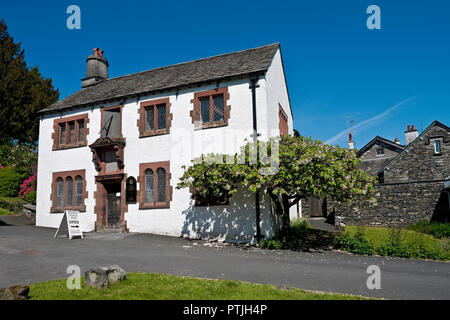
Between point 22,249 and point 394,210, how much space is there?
19374mm

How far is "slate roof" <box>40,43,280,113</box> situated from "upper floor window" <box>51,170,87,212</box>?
403cm

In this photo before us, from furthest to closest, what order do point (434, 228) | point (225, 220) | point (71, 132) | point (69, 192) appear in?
point (71, 132) → point (69, 192) → point (434, 228) → point (225, 220)

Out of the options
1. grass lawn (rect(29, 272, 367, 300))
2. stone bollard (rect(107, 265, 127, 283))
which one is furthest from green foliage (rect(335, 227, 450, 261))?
stone bollard (rect(107, 265, 127, 283))

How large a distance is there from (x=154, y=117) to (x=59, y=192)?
7.37 m

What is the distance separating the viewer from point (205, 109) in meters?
16.3

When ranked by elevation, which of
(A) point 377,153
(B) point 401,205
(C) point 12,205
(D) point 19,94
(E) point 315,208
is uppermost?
(D) point 19,94

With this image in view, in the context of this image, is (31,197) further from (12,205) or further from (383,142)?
(383,142)

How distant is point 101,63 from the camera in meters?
24.0

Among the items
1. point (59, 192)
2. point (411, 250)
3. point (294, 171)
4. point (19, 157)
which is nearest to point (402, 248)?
point (411, 250)

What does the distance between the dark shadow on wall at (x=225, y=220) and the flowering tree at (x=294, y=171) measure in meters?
1.68

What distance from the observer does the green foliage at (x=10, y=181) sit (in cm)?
2548

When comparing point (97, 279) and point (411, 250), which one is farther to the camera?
point (411, 250)

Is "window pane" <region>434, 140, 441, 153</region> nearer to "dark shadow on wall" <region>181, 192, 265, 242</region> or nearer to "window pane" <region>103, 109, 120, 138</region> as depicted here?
"dark shadow on wall" <region>181, 192, 265, 242</region>
